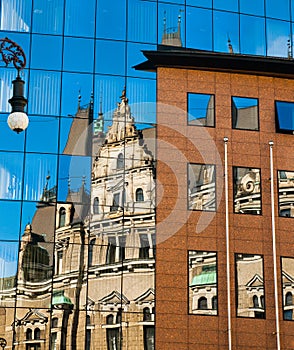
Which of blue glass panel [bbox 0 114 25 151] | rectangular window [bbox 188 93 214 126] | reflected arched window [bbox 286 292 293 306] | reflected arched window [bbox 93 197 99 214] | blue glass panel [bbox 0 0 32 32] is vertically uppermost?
blue glass panel [bbox 0 0 32 32]

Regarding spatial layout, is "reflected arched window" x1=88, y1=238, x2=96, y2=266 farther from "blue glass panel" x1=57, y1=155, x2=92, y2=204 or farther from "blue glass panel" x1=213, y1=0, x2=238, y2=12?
"blue glass panel" x1=213, y1=0, x2=238, y2=12

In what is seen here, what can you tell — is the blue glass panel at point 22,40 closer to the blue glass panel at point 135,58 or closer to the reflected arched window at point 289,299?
the blue glass panel at point 135,58

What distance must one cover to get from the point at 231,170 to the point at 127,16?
9.44 m

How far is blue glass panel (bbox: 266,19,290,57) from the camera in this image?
44.8m

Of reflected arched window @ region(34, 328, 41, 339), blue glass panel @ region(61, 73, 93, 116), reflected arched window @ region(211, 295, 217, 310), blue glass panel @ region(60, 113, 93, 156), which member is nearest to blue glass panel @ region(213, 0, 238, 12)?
blue glass panel @ region(61, 73, 93, 116)

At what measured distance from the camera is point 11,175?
4000 centimetres

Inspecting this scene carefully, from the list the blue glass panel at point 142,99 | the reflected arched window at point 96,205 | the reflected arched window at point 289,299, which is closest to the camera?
the reflected arched window at point 96,205

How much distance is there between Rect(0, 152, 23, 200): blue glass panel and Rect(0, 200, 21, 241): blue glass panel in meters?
0.40

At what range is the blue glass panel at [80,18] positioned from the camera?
42344 millimetres

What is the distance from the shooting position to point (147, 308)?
3928 cm

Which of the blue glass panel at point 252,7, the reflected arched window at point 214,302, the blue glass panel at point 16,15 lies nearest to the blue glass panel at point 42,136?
the blue glass panel at point 16,15

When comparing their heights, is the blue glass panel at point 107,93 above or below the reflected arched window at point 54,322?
above

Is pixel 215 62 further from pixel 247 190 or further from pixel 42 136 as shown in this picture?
pixel 42 136

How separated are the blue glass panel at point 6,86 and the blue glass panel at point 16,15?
2.17 meters
